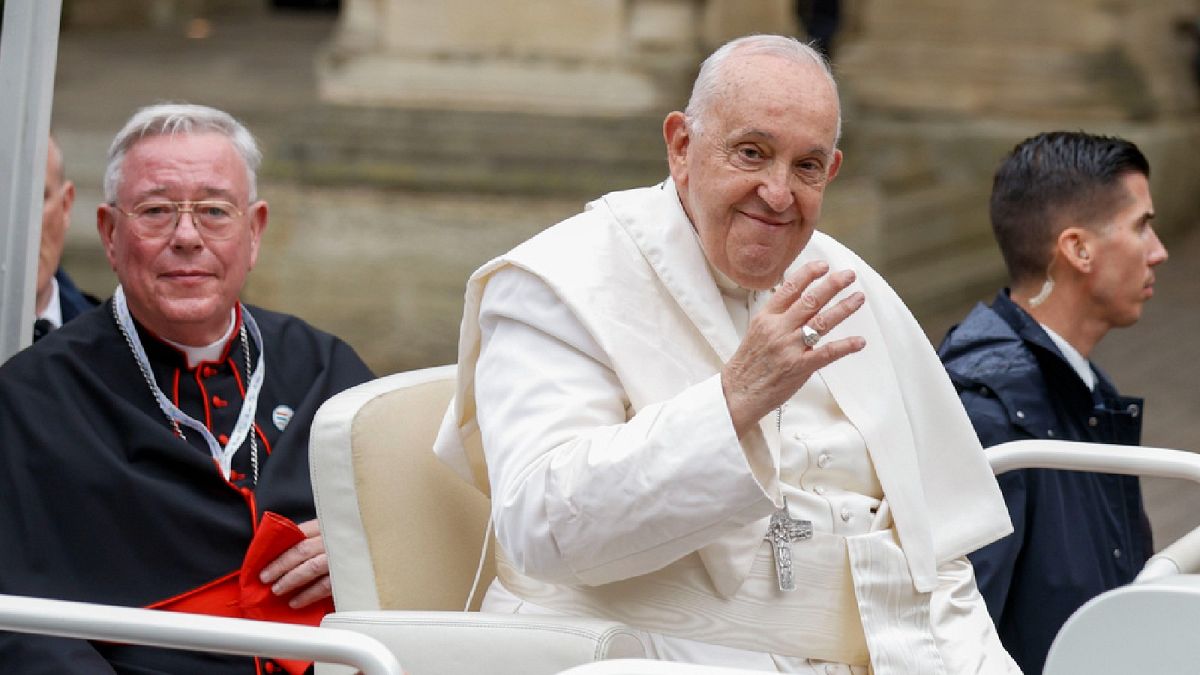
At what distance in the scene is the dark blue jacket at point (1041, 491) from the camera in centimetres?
367

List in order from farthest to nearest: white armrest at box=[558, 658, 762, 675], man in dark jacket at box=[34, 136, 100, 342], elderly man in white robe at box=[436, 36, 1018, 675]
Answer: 1. man in dark jacket at box=[34, 136, 100, 342]
2. elderly man in white robe at box=[436, 36, 1018, 675]
3. white armrest at box=[558, 658, 762, 675]

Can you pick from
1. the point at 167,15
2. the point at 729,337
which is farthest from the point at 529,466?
the point at 167,15

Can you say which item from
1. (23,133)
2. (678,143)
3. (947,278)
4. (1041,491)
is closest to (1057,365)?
(1041,491)

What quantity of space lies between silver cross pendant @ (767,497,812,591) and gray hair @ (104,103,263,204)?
4.30 ft

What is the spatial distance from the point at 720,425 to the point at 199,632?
0.77m

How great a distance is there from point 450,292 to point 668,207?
6.34 metres

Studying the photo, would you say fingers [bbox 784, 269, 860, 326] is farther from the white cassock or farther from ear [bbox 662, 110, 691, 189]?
ear [bbox 662, 110, 691, 189]

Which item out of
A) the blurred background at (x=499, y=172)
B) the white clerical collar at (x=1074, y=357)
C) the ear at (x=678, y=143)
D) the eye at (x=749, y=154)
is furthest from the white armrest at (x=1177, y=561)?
the blurred background at (x=499, y=172)

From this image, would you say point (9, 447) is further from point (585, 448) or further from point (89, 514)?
point (585, 448)

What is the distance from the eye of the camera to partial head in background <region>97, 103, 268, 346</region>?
3484 mm

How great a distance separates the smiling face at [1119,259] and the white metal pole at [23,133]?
2182 mm

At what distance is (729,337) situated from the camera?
2.97m

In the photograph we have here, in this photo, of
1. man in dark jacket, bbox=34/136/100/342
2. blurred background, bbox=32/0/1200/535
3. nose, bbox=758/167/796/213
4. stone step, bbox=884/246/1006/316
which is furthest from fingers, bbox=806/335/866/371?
stone step, bbox=884/246/1006/316

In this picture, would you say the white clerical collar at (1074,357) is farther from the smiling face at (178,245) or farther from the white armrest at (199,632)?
the white armrest at (199,632)
